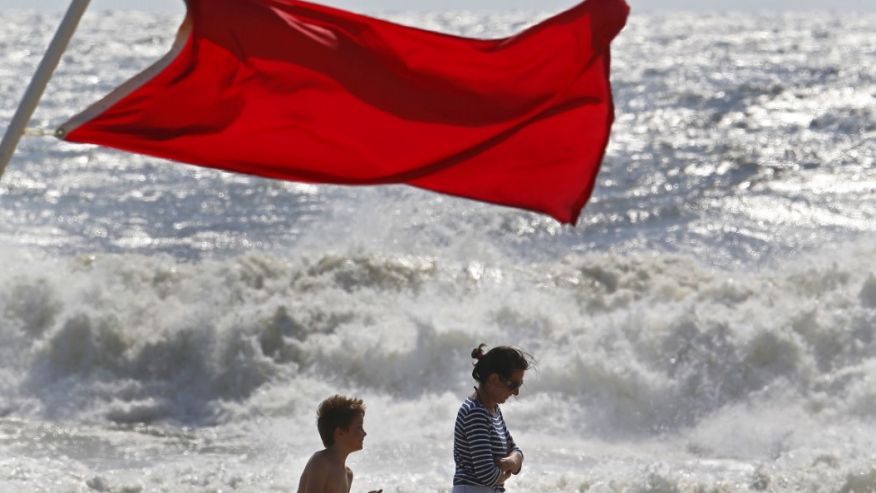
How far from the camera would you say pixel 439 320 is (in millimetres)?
15523

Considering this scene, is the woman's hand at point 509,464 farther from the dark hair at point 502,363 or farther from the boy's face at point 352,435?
the boy's face at point 352,435

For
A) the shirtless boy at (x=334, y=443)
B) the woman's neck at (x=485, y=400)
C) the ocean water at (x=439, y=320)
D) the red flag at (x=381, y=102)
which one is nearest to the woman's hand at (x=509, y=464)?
the woman's neck at (x=485, y=400)

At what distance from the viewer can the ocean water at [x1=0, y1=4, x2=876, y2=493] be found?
11.8 m

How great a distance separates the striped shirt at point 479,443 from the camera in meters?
5.59

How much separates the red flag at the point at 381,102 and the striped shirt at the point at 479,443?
722mm

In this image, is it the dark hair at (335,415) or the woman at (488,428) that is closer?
the dark hair at (335,415)

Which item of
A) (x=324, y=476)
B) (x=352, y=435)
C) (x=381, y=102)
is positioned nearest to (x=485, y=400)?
(x=352, y=435)

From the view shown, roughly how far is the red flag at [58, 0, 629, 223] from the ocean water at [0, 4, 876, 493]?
5005 mm

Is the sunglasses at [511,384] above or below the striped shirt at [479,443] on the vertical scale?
above

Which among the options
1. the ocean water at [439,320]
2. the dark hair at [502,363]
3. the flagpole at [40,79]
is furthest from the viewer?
the ocean water at [439,320]

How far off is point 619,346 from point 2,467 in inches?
235

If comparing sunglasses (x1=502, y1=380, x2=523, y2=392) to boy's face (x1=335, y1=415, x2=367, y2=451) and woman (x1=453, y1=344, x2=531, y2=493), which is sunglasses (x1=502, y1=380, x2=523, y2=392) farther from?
boy's face (x1=335, y1=415, x2=367, y2=451)

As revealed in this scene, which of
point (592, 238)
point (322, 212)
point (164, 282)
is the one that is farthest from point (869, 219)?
point (164, 282)

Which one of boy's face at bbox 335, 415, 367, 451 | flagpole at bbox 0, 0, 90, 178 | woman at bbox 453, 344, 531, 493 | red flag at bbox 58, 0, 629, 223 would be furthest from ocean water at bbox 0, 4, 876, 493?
flagpole at bbox 0, 0, 90, 178
